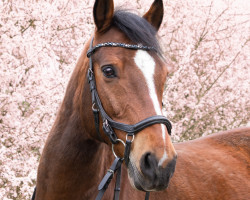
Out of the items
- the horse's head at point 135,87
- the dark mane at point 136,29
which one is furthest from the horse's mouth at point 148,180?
the dark mane at point 136,29

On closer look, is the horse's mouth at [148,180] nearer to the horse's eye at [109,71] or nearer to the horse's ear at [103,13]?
the horse's eye at [109,71]

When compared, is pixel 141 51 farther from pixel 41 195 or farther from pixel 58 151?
pixel 41 195

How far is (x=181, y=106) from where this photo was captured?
6746mm

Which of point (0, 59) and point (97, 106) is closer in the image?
point (97, 106)

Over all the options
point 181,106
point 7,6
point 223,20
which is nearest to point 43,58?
point 7,6

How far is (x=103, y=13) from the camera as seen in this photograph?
6.82ft

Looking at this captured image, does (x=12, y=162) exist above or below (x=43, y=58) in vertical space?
below

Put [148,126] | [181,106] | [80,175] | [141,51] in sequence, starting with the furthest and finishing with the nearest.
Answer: [181,106] → [80,175] → [141,51] → [148,126]

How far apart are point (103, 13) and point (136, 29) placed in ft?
0.87

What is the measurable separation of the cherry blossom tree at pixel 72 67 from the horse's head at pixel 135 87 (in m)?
0.30

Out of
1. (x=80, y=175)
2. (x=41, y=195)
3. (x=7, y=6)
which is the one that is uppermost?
(x=7, y=6)

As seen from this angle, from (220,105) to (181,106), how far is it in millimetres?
1024

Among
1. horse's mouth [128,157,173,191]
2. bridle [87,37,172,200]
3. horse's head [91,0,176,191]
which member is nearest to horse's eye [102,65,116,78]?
horse's head [91,0,176,191]

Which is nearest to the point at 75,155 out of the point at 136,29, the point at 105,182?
the point at 105,182
